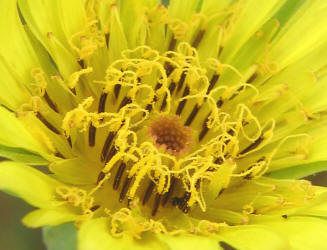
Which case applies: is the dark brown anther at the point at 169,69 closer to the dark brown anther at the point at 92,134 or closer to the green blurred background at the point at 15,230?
the dark brown anther at the point at 92,134

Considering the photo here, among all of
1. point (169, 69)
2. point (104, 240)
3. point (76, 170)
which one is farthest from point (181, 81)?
point (104, 240)

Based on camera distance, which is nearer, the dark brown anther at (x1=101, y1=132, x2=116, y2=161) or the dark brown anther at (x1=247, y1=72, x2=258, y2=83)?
the dark brown anther at (x1=101, y1=132, x2=116, y2=161)

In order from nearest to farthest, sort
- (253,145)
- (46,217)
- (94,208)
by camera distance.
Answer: (46,217) → (94,208) → (253,145)

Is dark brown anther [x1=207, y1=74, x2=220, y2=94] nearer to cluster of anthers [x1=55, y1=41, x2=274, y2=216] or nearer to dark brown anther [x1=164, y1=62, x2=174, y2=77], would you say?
cluster of anthers [x1=55, y1=41, x2=274, y2=216]

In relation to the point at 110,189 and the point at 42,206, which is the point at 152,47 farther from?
the point at 42,206

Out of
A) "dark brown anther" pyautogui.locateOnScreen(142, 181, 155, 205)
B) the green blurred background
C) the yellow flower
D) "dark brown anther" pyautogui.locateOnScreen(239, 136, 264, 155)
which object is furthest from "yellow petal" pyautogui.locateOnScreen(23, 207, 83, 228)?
the green blurred background

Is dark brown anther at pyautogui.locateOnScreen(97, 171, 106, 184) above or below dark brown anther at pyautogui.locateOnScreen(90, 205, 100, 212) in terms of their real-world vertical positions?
above

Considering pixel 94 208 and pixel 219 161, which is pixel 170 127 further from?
pixel 94 208
